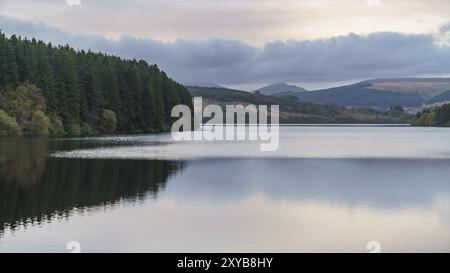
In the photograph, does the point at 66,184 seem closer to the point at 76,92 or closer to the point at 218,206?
the point at 218,206

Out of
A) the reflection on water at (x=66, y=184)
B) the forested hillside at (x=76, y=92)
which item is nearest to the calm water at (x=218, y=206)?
the reflection on water at (x=66, y=184)

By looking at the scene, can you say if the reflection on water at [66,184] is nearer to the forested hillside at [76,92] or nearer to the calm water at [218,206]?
the calm water at [218,206]

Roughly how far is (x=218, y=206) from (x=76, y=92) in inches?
3983

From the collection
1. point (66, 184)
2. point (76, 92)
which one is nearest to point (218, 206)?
point (66, 184)

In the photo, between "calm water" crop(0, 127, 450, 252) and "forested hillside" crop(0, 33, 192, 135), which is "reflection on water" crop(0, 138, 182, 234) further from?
"forested hillside" crop(0, 33, 192, 135)

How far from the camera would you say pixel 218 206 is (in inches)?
1326

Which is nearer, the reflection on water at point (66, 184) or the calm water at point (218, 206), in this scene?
the calm water at point (218, 206)

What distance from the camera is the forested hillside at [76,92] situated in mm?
114000

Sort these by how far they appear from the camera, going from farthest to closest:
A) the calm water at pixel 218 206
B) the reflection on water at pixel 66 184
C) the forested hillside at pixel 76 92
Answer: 1. the forested hillside at pixel 76 92
2. the reflection on water at pixel 66 184
3. the calm water at pixel 218 206

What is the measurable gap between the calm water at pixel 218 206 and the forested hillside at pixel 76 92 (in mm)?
58008

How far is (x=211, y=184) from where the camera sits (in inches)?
1699

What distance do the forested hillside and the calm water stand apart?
58008mm

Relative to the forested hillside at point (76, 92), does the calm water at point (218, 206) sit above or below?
below

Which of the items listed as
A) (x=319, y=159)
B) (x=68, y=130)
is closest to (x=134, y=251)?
(x=319, y=159)
